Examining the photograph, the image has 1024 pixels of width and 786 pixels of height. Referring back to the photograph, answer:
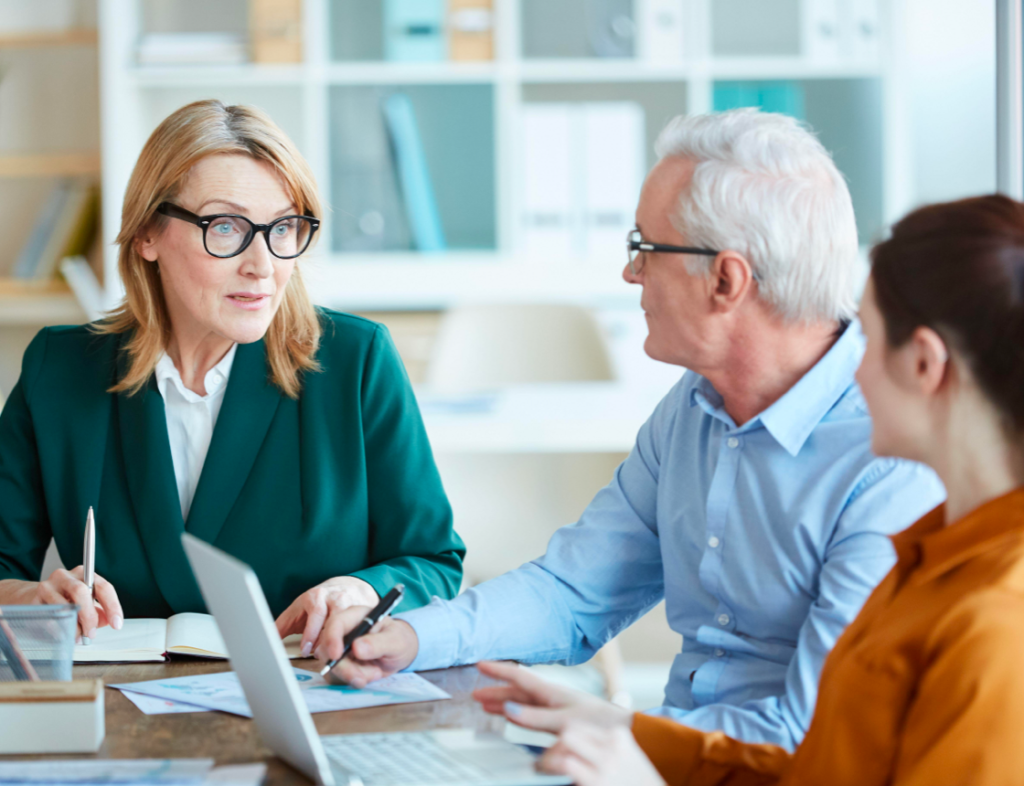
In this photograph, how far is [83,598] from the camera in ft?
3.63

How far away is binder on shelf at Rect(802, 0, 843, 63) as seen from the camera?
147 inches

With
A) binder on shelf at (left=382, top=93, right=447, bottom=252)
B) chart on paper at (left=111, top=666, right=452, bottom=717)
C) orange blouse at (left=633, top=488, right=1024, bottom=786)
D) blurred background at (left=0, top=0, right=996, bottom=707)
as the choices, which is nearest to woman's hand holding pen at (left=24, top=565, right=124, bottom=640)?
chart on paper at (left=111, top=666, right=452, bottom=717)

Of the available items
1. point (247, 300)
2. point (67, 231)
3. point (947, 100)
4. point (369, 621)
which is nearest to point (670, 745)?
point (369, 621)

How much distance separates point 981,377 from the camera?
70 centimetres

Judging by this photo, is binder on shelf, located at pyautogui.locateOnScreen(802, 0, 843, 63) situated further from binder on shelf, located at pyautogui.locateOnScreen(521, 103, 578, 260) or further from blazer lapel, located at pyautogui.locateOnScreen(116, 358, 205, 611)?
blazer lapel, located at pyautogui.locateOnScreen(116, 358, 205, 611)

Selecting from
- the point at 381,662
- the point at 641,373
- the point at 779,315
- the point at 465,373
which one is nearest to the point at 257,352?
the point at 381,662

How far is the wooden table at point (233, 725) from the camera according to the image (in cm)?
83

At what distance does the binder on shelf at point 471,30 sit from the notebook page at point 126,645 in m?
2.92

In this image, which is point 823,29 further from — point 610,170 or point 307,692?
point 307,692

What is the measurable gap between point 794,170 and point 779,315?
0.50 ft

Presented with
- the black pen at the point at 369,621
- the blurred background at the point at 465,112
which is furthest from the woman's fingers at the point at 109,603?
the blurred background at the point at 465,112

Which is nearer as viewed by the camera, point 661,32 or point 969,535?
point 969,535

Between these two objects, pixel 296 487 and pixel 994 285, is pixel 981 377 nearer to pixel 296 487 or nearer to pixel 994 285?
pixel 994 285

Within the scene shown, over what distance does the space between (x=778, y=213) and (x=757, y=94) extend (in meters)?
2.90
